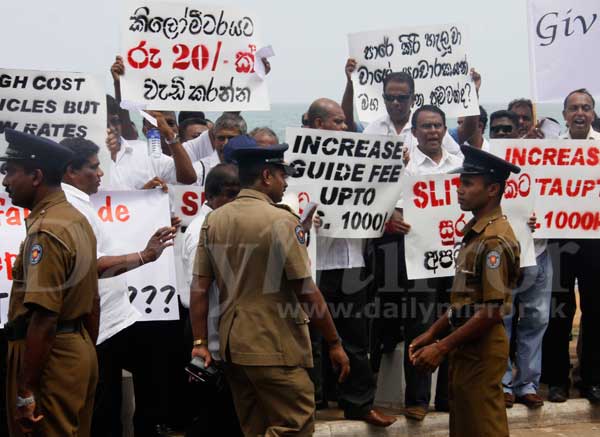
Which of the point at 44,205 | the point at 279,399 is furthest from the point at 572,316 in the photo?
the point at 44,205

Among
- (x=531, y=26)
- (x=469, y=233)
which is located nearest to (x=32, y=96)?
(x=469, y=233)

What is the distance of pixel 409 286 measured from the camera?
866cm

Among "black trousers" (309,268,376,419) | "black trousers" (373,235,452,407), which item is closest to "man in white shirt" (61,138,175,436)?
"black trousers" (309,268,376,419)

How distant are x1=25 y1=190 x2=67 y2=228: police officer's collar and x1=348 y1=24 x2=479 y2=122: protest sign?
424 centimetres

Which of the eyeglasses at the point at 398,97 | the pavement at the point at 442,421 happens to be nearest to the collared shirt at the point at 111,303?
the pavement at the point at 442,421

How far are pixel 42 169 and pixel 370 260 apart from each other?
3.48m

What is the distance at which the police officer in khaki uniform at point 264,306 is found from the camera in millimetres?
6020

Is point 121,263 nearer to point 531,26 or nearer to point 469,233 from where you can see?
point 469,233

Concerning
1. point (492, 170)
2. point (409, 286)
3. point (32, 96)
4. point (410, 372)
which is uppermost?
point (32, 96)

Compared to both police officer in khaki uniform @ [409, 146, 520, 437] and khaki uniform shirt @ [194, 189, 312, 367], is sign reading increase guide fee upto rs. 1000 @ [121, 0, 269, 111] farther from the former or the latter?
police officer in khaki uniform @ [409, 146, 520, 437]

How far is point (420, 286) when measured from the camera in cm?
862

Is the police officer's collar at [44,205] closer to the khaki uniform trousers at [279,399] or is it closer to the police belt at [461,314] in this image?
the khaki uniform trousers at [279,399]

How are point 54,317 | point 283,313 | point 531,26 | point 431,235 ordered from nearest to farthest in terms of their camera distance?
1. point 54,317
2. point 283,313
3. point 431,235
4. point 531,26

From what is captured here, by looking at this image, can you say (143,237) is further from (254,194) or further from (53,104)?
(254,194)
